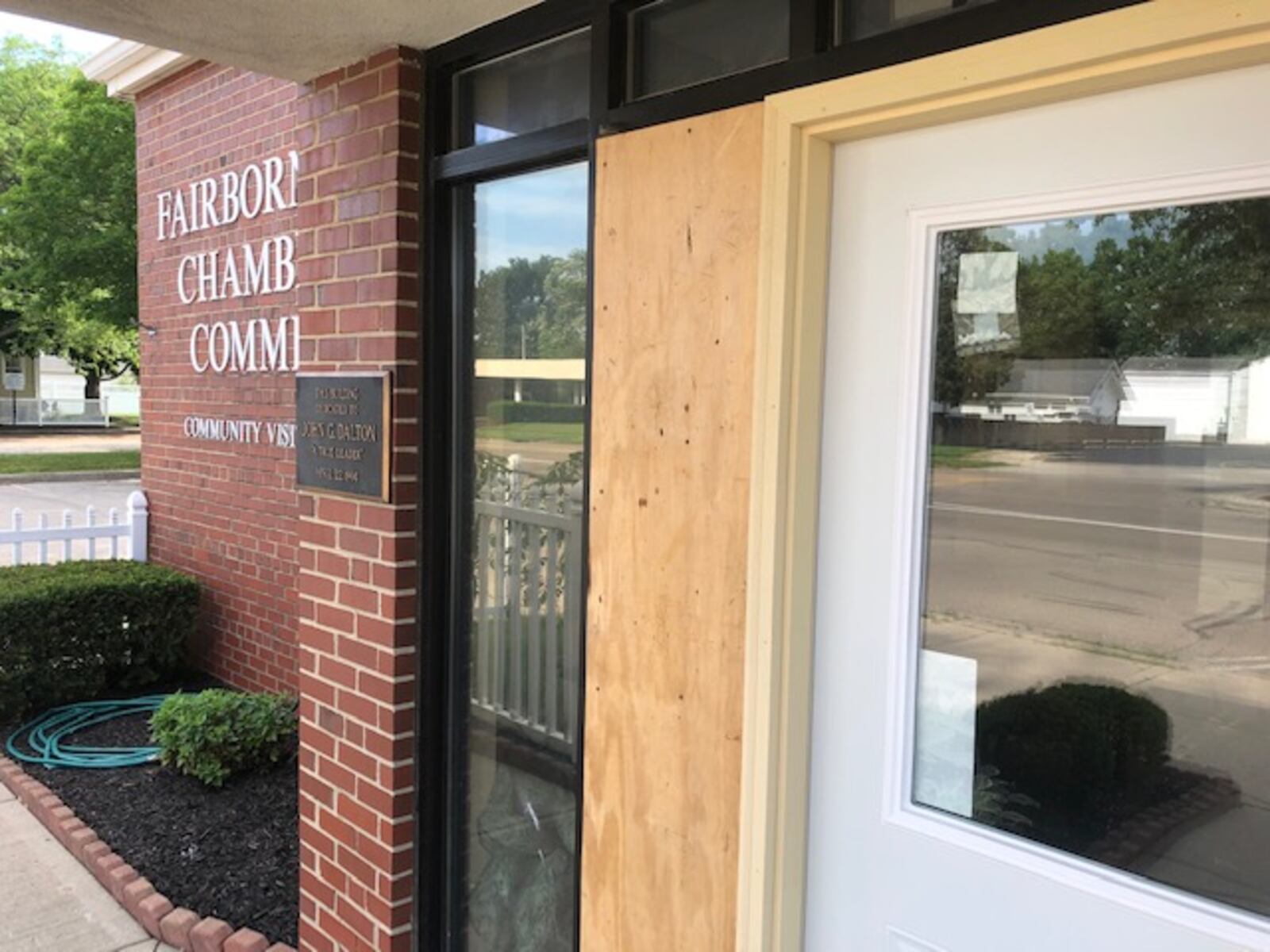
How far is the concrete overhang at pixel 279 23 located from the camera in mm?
2371

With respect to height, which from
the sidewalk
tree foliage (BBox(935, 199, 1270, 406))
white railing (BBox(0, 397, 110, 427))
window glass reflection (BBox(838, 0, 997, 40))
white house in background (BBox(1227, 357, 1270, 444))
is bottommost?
the sidewalk

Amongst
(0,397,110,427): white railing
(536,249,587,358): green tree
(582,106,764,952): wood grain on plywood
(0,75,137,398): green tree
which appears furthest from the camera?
(0,397,110,427): white railing

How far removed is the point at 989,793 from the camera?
1756 millimetres

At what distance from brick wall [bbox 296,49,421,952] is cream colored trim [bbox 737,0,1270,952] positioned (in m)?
1.18

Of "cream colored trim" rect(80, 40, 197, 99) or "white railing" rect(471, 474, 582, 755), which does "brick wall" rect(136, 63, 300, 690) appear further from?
"white railing" rect(471, 474, 582, 755)

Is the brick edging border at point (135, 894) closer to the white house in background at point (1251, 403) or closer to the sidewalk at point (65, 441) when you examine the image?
the white house in background at point (1251, 403)

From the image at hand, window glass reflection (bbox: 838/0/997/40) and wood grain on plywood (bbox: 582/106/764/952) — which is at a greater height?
window glass reflection (bbox: 838/0/997/40)

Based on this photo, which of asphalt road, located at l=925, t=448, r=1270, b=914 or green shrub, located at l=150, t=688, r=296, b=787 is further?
green shrub, located at l=150, t=688, r=296, b=787

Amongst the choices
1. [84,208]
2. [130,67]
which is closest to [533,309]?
[130,67]

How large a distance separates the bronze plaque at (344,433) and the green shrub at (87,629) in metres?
3.50

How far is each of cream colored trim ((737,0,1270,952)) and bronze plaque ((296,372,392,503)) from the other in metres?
1.23

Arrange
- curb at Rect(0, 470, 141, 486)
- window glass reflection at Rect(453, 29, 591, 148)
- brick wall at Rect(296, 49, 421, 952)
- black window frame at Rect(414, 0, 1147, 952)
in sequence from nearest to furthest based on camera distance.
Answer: black window frame at Rect(414, 0, 1147, 952), window glass reflection at Rect(453, 29, 591, 148), brick wall at Rect(296, 49, 421, 952), curb at Rect(0, 470, 141, 486)

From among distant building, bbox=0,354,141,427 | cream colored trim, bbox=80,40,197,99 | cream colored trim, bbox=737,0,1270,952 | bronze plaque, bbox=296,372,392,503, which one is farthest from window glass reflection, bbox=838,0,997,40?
distant building, bbox=0,354,141,427

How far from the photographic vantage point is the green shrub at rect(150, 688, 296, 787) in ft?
15.3
